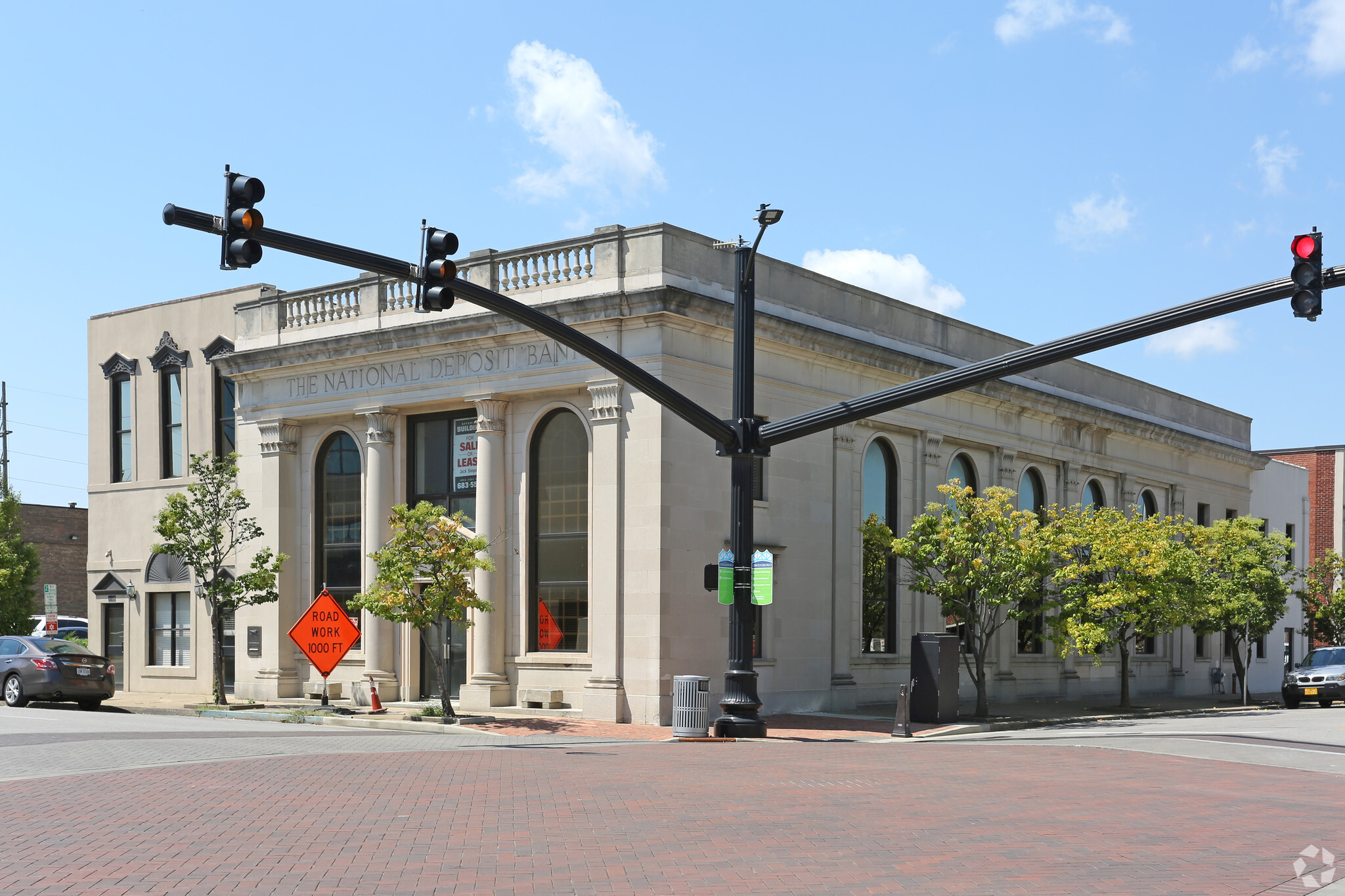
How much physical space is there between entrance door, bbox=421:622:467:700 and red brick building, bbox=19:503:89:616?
40.3 m

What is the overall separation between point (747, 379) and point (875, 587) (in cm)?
1134

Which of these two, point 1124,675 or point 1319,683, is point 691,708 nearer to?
point 1124,675

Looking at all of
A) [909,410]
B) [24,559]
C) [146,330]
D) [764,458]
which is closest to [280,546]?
[146,330]

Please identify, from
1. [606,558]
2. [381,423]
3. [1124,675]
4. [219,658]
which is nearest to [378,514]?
[381,423]

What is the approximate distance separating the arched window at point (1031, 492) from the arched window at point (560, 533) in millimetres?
15611

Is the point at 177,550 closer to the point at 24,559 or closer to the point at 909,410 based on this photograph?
the point at 909,410

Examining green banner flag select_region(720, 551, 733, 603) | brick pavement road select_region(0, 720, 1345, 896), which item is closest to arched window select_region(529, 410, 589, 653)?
green banner flag select_region(720, 551, 733, 603)

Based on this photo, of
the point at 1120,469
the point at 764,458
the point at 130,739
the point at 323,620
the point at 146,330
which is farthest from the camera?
the point at 1120,469

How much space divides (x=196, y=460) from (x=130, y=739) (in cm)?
1090

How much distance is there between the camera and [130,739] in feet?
66.1

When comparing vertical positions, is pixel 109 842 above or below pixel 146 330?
below

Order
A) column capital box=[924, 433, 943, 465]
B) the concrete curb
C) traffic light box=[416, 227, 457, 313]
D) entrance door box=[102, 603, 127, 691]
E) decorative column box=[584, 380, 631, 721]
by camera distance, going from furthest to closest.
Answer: entrance door box=[102, 603, 127, 691], column capital box=[924, 433, 943, 465], decorative column box=[584, 380, 631, 721], the concrete curb, traffic light box=[416, 227, 457, 313]

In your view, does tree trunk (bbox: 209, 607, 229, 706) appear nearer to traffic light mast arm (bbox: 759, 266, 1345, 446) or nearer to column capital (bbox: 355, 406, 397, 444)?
column capital (bbox: 355, 406, 397, 444)

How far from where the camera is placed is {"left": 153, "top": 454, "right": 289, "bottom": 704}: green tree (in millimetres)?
29344
